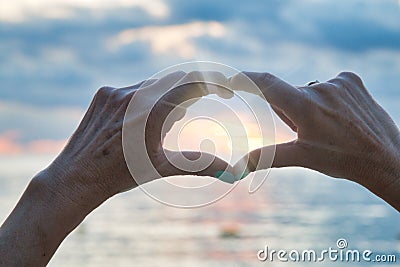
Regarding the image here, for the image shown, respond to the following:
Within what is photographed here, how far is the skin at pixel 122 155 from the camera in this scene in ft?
5.30

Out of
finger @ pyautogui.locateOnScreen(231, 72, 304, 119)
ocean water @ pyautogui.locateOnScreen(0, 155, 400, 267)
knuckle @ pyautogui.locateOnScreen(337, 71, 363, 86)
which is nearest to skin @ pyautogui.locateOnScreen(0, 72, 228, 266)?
finger @ pyautogui.locateOnScreen(231, 72, 304, 119)

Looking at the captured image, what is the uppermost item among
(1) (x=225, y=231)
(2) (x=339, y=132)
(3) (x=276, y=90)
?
(3) (x=276, y=90)

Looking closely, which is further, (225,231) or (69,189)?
(225,231)

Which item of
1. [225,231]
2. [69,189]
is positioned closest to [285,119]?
[69,189]

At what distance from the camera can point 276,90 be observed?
154 centimetres

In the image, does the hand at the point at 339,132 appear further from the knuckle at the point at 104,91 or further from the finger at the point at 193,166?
the knuckle at the point at 104,91

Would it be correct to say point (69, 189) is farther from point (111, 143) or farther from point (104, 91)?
point (104, 91)

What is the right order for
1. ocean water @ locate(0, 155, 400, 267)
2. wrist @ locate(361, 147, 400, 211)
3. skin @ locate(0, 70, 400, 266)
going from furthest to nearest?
ocean water @ locate(0, 155, 400, 267) → wrist @ locate(361, 147, 400, 211) → skin @ locate(0, 70, 400, 266)

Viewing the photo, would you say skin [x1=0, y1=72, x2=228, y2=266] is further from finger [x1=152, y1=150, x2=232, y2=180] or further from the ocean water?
the ocean water

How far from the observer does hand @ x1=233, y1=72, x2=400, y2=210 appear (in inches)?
61.5

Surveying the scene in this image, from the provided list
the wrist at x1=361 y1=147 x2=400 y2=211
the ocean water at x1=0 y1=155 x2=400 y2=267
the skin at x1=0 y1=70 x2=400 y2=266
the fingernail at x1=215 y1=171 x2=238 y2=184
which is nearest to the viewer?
the fingernail at x1=215 y1=171 x2=238 y2=184

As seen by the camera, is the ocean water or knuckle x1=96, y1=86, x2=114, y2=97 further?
the ocean water

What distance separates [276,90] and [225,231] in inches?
793

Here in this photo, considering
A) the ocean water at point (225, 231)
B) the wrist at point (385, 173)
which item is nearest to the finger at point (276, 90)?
the wrist at point (385, 173)
